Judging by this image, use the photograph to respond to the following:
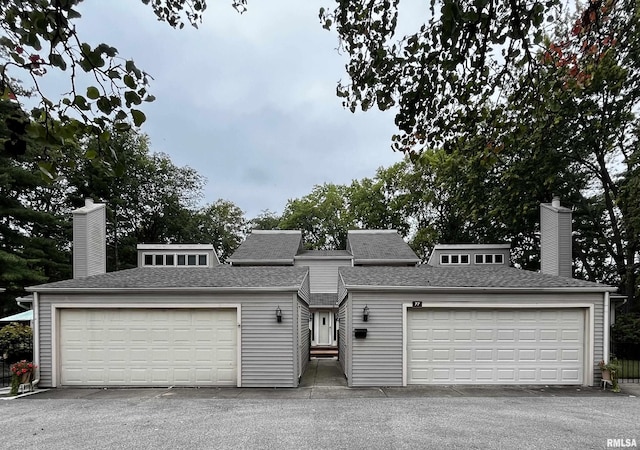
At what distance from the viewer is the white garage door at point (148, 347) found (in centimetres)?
877

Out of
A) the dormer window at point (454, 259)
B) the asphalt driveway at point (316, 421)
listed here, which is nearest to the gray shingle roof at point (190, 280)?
the asphalt driveway at point (316, 421)

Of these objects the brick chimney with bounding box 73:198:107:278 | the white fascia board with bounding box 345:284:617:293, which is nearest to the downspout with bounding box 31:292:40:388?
the brick chimney with bounding box 73:198:107:278

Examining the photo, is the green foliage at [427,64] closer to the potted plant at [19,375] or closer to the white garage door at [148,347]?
the white garage door at [148,347]

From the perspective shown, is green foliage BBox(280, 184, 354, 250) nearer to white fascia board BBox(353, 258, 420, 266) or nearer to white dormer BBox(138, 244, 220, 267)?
white fascia board BBox(353, 258, 420, 266)

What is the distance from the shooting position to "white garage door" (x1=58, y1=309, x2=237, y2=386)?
345 inches

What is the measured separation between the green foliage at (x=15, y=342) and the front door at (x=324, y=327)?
1036 centimetres

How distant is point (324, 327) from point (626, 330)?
1186cm

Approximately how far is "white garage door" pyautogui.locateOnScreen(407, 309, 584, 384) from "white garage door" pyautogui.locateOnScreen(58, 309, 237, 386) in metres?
4.74

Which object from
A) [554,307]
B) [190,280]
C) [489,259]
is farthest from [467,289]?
[489,259]

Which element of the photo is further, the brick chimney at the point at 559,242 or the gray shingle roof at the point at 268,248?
the gray shingle roof at the point at 268,248

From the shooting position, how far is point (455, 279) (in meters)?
9.52

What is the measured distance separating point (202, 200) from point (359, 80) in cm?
2832

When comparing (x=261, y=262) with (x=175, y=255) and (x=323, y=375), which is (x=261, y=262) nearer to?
(x=175, y=255)

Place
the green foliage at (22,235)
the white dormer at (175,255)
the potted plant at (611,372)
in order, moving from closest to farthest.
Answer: the potted plant at (611,372), the green foliage at (22,235), the white dormer at (175,255)
